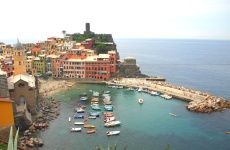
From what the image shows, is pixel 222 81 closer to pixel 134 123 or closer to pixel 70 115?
pixel 134 123

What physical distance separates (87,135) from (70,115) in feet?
28.8

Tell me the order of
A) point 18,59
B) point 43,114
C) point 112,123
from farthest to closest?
point 18,59
point 43,114
point 112,123

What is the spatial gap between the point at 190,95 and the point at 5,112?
41.8 m

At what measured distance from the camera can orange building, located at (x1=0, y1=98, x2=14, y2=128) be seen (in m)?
30.9

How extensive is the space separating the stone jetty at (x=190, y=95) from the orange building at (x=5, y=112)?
3486 centimetres

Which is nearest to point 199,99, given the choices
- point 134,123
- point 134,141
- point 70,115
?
point 134,123

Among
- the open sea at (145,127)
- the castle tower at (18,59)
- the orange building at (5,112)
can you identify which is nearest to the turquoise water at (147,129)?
the open sea at (145,127)

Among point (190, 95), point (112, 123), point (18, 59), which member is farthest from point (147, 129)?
point (18, 59)

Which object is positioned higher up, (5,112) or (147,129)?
(5,112)

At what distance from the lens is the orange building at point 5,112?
30.9 meters

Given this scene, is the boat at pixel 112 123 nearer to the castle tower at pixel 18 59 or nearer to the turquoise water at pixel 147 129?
the turquoise water at pixel 147 129

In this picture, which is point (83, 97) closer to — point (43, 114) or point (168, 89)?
point (43, 114)

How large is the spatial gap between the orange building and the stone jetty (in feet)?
114

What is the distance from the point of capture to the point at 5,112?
31.2 m
